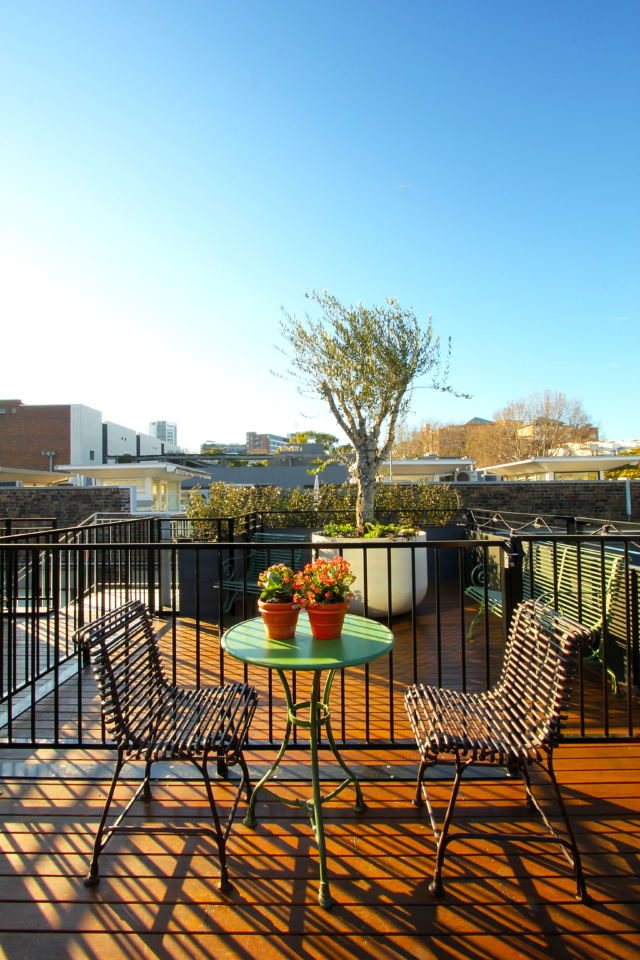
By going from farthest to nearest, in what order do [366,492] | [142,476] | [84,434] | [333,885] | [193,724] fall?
[84,434]
[142,476]
[366,492]
[193,724]
[333,885]

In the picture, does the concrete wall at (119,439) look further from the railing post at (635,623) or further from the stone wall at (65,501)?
the railing post at (635,623)

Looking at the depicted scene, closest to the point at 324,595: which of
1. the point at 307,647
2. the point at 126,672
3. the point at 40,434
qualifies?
the point at 307,647

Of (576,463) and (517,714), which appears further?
(576,463)

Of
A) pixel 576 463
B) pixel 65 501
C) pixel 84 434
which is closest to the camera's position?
pixel 576 463

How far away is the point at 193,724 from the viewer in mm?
1821

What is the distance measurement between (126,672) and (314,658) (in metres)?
0.76

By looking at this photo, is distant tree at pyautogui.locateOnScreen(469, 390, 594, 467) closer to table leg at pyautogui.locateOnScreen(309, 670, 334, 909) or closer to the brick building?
the brick building

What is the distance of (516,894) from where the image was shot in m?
1.55

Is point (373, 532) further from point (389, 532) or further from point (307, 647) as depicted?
point (307, 647)

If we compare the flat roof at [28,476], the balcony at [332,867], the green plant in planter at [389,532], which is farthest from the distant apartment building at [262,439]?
the balcony at [332,867]

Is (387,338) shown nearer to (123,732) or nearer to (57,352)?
(123,732)

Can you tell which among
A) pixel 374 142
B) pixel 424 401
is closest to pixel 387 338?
pixel 424 401

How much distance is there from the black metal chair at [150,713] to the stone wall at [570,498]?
39.3 ft

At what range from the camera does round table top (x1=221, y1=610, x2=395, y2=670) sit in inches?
67.9
